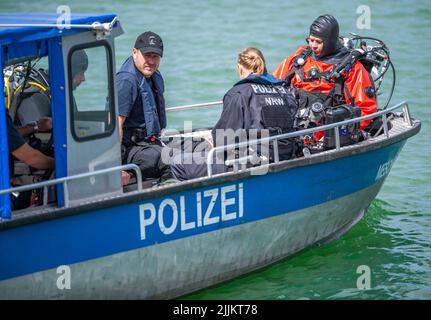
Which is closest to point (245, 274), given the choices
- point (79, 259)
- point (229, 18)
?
point (79, 259)

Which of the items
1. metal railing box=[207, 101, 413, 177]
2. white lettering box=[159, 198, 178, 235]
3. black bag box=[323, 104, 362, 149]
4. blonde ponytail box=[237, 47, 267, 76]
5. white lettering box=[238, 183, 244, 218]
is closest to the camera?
white lettering box=[159, 198, 178, 235]

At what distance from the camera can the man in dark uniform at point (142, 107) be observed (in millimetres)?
8195

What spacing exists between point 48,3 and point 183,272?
1387cm

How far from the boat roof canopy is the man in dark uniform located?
3.19ft

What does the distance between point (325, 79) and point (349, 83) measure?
0.25 metres

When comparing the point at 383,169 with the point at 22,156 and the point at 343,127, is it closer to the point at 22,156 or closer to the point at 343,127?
the point at 343,127

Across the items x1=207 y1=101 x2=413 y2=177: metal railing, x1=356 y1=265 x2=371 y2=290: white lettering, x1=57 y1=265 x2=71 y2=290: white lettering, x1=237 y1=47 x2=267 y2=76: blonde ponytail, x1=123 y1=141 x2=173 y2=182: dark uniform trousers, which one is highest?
x1=237 y1=47 x2=267 y2=76: blonde ponytail

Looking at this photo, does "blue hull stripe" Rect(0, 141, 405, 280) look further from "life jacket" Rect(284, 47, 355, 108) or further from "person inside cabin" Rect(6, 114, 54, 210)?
"life jacket" Rect(284, 47, 355, 108)

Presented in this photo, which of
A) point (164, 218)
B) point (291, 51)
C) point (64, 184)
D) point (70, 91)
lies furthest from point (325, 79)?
point (291, 51)

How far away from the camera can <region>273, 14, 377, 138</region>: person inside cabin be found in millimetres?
9312

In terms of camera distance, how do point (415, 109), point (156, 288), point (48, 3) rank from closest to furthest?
point (156, 288)
point (415, 109)
point (48, 3)

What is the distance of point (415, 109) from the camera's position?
14609 mm

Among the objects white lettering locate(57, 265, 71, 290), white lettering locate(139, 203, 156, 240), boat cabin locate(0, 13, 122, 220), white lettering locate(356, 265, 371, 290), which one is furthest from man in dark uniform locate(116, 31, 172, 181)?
white lettering locate(356, 265, 371, 290)
